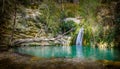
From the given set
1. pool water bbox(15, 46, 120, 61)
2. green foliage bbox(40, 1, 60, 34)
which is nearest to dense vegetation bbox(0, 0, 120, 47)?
green foliage bbox(40, 1, 60, 34)

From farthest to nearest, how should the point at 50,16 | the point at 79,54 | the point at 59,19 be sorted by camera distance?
1. the point at 59,19
2. the point at 50,16
3. the point at 79,54

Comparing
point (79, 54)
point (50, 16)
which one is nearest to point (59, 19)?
point (50, 16)

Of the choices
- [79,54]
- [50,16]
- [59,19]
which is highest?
[50,16]

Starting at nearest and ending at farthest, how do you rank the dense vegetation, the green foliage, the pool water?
the pool water < the dense vegetation < the green foliage

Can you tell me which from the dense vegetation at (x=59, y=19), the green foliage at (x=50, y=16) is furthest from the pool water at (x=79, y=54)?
the green foliage at (x=50, y=16)

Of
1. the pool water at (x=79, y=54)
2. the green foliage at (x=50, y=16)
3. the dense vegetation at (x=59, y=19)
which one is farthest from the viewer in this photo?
the green foliage at (x=50, y=16)

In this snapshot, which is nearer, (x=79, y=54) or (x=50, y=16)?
(x=79, y=54)

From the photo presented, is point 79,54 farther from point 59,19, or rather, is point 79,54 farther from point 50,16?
point 50,16

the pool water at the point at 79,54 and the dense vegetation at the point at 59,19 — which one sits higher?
the dense vegetation at the point at 59,19

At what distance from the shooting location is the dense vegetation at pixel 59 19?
1365 centimetres

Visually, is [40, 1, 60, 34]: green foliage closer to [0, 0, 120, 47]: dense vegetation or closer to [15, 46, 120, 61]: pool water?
[0, 0, 120, 47]: dense vegetation

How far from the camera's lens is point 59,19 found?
14.9 m

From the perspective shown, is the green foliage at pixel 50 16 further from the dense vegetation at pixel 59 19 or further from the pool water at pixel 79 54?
the pool water at pixel 79 54

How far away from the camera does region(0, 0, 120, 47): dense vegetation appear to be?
13648 millimetres
